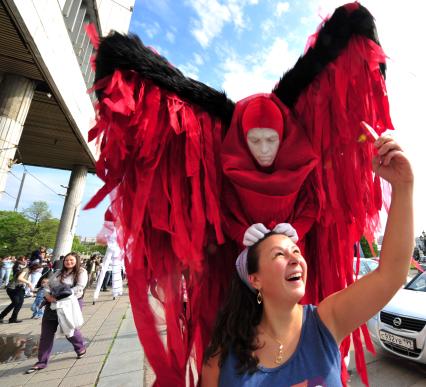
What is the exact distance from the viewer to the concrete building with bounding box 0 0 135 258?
4.59 meters

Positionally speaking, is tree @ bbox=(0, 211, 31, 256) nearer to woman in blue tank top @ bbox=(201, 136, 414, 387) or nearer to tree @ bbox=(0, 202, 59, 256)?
tree @ bbox=(0, 202, 59, 256)

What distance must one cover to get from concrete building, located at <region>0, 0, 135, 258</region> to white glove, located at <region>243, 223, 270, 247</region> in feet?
6.80

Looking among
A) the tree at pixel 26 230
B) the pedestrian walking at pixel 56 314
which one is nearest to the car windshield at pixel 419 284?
the pedestrian walking at pixel 56 314

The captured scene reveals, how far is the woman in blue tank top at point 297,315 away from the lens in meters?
0.86

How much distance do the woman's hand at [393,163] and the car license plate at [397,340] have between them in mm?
2970

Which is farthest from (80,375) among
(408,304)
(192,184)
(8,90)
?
(8,90)

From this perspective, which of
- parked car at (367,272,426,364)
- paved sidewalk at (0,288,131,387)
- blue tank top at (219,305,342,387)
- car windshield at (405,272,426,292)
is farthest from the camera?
car windshield at (405,272,426,292)

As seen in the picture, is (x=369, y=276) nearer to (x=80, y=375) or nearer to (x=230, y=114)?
(x=230, y=114)

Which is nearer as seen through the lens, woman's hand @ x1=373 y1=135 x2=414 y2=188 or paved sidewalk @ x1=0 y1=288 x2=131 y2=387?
woman's hand @ x1=373 y1=135 x2=414 y2=188

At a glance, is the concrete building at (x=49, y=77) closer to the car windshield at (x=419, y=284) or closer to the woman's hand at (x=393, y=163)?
the woman's hand at (x=393, y=163)

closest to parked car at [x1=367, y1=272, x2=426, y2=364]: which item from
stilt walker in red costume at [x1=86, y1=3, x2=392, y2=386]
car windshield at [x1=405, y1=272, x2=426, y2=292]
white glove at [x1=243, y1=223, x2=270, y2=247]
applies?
car windshield at [x1=405, y1=272, x2=426, y2=292]

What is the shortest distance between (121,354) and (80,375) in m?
0.57

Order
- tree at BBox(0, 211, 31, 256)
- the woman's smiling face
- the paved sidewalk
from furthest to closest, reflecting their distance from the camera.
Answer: tree at BBox(0, 211, 31, 256) < the woman's smiling face < the paved sidewalk

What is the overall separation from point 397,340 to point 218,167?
3.20 m
